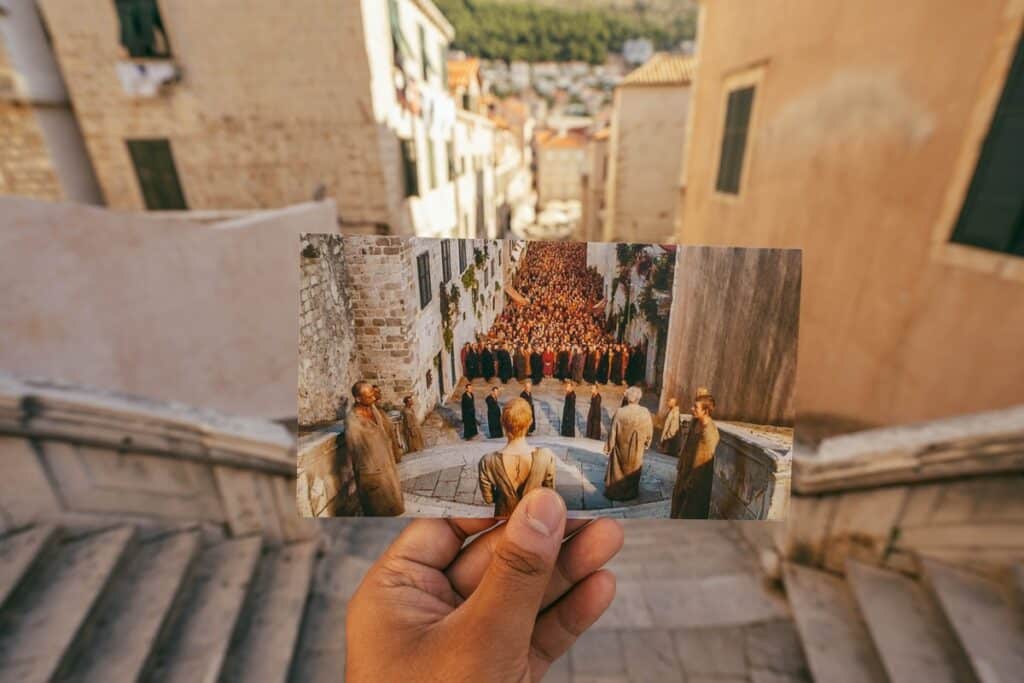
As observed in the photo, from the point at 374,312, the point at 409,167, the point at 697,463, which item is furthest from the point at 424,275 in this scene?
the point at 409,167

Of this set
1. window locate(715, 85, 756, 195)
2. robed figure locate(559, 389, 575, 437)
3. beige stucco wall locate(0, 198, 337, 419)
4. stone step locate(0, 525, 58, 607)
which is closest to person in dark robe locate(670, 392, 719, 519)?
robed figure locate(559, 389, 575, 437)

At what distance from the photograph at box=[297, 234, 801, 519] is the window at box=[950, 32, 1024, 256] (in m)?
2.80

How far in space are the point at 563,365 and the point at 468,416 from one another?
386 mm

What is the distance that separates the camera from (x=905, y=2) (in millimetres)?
3389

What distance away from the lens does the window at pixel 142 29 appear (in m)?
6.50

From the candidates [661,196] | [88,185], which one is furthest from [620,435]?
[661,196]

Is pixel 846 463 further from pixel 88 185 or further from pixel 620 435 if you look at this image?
pixel 88 185

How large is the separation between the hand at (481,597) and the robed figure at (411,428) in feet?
1.33

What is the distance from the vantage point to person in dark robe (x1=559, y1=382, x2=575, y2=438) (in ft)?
5.05

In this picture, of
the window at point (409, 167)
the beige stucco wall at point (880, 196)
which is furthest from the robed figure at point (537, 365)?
the window at point (409, 167)

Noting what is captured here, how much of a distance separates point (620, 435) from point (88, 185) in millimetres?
10128

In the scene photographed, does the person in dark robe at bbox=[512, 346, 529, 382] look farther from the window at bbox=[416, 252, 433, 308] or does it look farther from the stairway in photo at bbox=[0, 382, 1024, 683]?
the stairway in photo at bbox=[0, 382, 1024, 683]

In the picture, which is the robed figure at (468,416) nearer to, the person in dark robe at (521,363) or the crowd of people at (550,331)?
the crowd of people at (550,331)

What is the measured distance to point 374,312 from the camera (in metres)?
1.47
